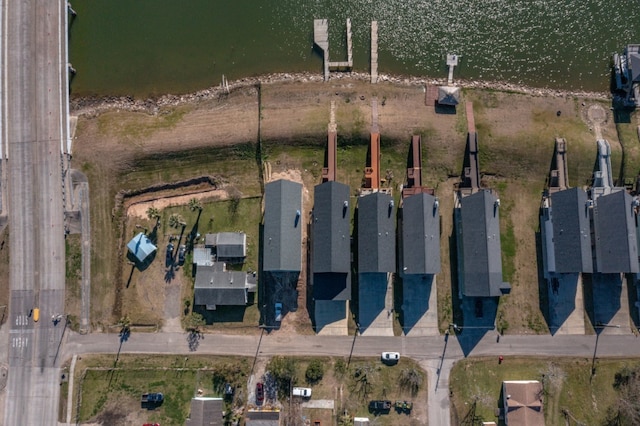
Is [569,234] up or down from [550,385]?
up

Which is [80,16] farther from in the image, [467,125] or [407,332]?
[407,332]

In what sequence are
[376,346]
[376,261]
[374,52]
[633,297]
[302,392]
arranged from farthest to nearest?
[374,52]
[633,297]
[376,346]
[302,392]
[376,261]

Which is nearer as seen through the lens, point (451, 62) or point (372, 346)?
point (372, 346)

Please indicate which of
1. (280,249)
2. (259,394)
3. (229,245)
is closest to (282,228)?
(280,249)

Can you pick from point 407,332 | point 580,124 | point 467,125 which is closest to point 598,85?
point 580,124

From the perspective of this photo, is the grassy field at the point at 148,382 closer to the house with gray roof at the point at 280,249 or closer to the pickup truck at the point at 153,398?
the pickup truck at the point at 153,398

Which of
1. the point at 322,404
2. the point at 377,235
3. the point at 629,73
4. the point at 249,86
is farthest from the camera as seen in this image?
the point at 249,86

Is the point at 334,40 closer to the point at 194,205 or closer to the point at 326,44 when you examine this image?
the point at 326,44
